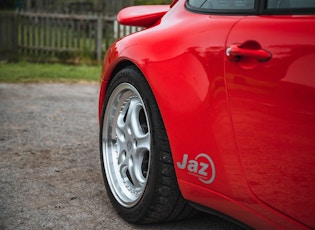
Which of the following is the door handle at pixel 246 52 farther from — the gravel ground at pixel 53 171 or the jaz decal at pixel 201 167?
the gravel ground at pixel 53 171

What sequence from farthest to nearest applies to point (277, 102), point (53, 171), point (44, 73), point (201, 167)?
1. point (44, 73)
2. point (53, 171)
3. point (201, 167)
4. point (277, 102)

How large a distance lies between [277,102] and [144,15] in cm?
133

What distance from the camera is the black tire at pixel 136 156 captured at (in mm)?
2723

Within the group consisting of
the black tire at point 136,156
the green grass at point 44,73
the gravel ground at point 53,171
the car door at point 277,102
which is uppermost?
the car door at point 277,102

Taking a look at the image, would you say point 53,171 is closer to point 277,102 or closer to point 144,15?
point 144,15

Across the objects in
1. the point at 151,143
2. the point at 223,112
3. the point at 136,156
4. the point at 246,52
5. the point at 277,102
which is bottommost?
the point at 136,156

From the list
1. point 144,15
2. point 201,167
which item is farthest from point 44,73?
point 201,167

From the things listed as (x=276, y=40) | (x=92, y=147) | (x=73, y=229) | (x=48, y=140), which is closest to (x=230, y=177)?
(x=276, y=40)

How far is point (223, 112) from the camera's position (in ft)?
7.53

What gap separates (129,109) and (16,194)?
94 centimetres

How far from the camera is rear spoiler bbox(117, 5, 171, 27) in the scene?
315 cm

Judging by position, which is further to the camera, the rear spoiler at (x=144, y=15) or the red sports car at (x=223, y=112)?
the rear spoiler at (x=144, y=15)

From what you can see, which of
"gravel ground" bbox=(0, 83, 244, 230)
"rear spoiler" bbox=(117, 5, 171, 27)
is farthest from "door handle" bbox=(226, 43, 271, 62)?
"gravel ground" bbox=(0, 83, 244, 230)

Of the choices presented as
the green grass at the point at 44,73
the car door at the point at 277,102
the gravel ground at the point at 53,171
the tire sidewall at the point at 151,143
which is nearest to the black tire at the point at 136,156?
the tire sidewall at the point at 151,143
